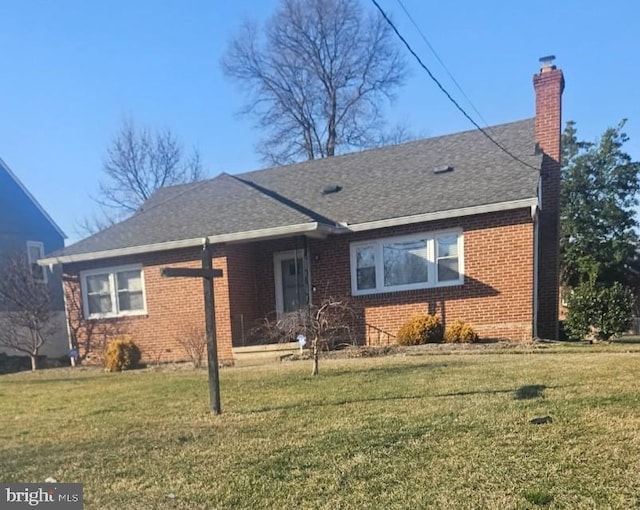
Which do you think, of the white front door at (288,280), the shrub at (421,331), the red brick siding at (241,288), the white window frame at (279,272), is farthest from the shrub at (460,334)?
the red brick siding at (241,288)

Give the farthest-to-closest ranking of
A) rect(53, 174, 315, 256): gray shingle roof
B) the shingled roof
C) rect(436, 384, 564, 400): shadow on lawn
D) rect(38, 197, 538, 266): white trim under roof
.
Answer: rect(53, 174, 315, 256): gray shingle roof → the shingled roof → rect(38, 197, 538, 266): white trim under roof → rect(436, 384, 564, 400): shadow on lawn

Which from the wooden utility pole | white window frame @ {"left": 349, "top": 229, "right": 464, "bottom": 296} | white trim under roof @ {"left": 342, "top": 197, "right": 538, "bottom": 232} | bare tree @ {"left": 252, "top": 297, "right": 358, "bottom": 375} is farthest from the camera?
white window frame @ {"left": 349, "top": 229, "right": 464, "bottom": 296}

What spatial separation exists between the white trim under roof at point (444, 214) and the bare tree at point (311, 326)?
1.78 meters

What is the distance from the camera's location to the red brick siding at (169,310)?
11742 mm

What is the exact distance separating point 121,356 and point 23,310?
183 inches

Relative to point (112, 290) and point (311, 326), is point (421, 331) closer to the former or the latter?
point (311, 326)

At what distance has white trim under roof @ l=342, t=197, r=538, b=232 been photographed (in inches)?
391

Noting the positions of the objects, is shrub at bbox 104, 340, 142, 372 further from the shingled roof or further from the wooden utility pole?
the wooden utility pole

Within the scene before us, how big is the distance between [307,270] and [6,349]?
11275mm

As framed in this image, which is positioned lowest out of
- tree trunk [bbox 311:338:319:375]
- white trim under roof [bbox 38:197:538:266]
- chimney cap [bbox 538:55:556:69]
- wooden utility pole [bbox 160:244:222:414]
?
tree trunk [bbox 311:338:319:375]

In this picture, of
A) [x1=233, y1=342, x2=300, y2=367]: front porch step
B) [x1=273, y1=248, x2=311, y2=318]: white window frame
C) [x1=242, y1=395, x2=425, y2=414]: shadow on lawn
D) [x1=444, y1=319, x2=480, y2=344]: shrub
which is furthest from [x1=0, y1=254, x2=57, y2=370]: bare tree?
[x1=444, y1=319, x2=480, y2=344]: shrub

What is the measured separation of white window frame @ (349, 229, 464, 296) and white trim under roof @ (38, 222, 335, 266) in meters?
1.02

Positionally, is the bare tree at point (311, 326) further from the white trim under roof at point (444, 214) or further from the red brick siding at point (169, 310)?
the white trim under roof at point (444, 214)

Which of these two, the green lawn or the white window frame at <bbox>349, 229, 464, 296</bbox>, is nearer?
the green lawn
